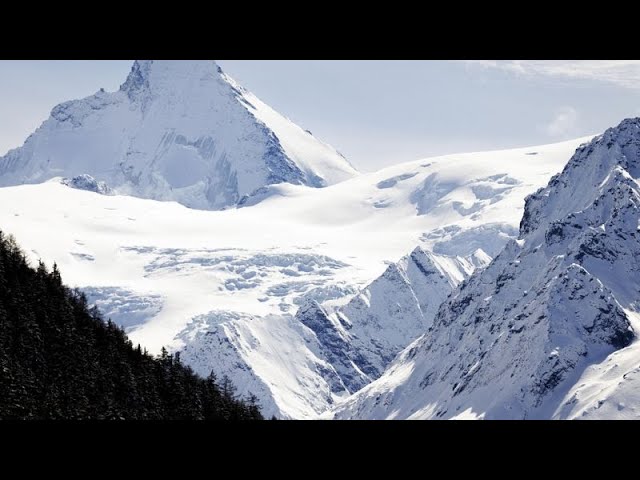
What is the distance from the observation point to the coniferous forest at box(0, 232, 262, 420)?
55219 millimetres

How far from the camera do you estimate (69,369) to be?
7000cm

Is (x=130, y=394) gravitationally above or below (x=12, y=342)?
below

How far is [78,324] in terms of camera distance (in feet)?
309

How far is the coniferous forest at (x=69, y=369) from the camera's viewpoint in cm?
5522
